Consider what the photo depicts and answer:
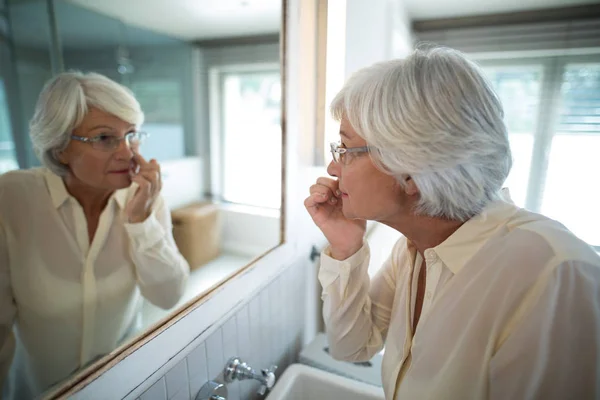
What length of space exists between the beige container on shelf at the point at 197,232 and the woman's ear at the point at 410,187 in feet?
1.84

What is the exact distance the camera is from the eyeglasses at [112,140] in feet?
2.08

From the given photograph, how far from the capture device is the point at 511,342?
0.52 m

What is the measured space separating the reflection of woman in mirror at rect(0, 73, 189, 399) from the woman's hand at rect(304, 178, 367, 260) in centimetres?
39

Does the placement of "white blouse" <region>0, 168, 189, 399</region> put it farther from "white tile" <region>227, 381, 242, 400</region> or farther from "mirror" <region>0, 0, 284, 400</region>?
"white tile" <region>227, 381, 242, 400</region>

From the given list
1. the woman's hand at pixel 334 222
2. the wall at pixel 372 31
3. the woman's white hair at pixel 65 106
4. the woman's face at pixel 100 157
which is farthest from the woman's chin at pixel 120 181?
the wall at pixel 372 31

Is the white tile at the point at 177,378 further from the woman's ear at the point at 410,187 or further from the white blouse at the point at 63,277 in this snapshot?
the woman's ear at the point at 410,187

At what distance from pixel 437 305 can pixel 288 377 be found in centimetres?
57

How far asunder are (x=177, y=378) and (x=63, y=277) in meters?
0.30

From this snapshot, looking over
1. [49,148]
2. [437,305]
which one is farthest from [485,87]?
[49,148]

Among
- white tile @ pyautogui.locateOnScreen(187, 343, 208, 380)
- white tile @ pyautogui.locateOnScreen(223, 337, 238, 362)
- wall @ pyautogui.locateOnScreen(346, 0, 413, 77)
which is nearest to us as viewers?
white tile @ pyautogui.locateOnScreen(187, 343, 208, 380)

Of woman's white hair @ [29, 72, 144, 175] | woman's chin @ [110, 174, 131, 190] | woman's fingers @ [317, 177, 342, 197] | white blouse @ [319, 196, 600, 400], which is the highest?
woman's white hair @ [29, 72, 144, 175]

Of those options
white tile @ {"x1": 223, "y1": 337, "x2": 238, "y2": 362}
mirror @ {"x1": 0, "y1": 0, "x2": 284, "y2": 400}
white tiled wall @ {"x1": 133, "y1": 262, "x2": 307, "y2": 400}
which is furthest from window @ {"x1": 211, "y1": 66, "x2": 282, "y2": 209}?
white tile @ {"x1": 223, "y1": 337, "x2": 238, "y2": 362}

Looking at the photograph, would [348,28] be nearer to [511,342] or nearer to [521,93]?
[511,342]

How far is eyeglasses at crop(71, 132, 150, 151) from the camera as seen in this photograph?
24.9 inches
